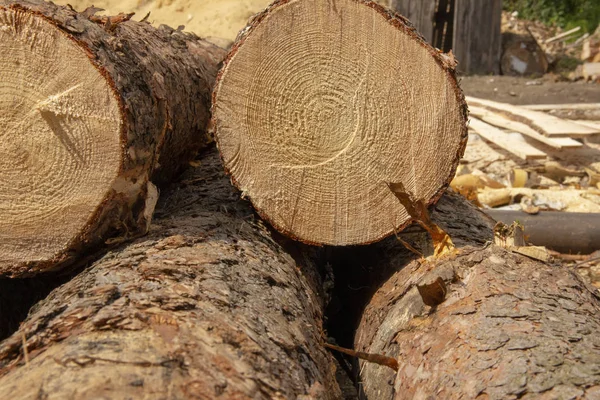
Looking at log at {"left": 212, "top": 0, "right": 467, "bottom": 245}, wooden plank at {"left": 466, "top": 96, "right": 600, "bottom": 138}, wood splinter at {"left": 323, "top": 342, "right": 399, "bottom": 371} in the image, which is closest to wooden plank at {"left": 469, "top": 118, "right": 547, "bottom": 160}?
wooden plank at {"left": 466, "top": 96, "right": 600, "bottom": 138}

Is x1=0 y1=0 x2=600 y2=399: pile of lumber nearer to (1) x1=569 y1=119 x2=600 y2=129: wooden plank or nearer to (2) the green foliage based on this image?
(1) x1=569 y1=119 x2=600 y2=129: wooden plank

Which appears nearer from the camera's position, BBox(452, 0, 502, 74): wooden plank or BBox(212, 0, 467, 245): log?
BBox(212, 0, 467, 245): log

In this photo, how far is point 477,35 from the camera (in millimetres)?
10250

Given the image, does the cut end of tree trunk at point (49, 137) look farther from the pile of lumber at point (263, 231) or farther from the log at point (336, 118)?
the log at point (336, 118)

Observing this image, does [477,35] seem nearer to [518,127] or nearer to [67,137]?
[518,127]

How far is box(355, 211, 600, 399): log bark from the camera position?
5.32ft

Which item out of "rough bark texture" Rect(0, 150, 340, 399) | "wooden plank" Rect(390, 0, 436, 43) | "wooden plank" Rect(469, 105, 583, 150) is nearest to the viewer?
"rough bark texture" Rect(0, 150, 340, 399)

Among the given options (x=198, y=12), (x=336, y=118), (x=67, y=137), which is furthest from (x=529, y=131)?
(x=67, y=137)

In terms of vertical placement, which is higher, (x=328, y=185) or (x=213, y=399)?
(x=328, y=185)

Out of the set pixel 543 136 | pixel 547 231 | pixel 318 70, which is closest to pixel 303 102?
pixel 318 70

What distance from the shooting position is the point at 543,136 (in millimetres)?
5555

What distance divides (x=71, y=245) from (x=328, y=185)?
0.82m

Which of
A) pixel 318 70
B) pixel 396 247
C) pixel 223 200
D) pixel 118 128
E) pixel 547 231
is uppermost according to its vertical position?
pixel 318 70

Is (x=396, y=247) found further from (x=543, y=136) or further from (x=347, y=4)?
(x=543, y=136)
